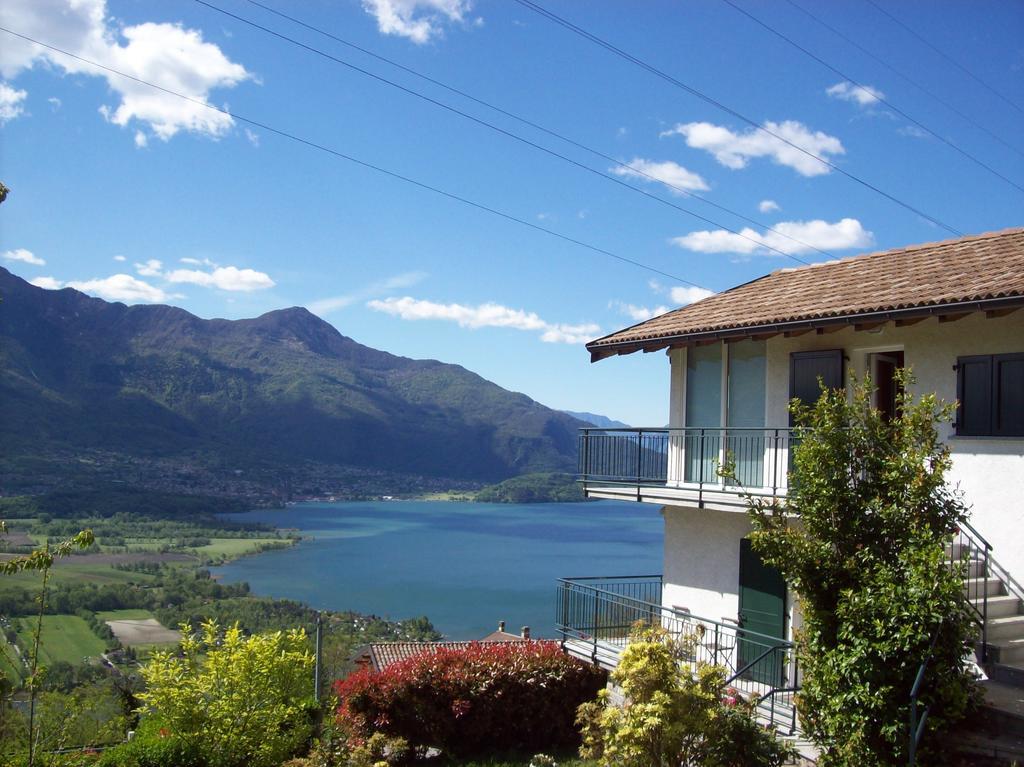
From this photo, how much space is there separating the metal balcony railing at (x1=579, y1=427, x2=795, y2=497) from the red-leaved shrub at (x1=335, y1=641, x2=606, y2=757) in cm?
361

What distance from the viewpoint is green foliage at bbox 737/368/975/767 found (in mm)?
7227

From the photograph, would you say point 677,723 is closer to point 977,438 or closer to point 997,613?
point 997,613

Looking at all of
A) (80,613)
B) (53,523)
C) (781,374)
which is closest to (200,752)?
(781,374)

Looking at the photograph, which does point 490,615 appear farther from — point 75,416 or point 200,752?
point 75,416

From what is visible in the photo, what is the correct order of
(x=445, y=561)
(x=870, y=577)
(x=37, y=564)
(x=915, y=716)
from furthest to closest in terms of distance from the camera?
(x=445, y=561) → (x=37, y=564) → (x=870, y=577) → (x=915, y=716)

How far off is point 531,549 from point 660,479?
13155cm

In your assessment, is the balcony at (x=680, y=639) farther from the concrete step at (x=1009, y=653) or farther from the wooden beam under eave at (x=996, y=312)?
the wooden beam under eave at (x=996, y=312)

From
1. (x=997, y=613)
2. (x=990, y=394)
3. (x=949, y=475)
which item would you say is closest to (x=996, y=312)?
(x=990, y=394)

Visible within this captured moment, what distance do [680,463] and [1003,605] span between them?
5422 millimetres

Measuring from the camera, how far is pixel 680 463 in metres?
14.8

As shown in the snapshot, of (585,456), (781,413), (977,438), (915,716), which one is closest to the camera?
(915,716)

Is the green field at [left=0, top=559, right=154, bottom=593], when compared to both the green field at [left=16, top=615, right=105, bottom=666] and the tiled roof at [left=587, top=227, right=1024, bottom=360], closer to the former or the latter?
the green field at [left=16, top=615, right=105, bottom=666]

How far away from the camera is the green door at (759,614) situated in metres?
12.7

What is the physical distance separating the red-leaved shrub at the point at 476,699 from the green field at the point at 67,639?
176 feet
